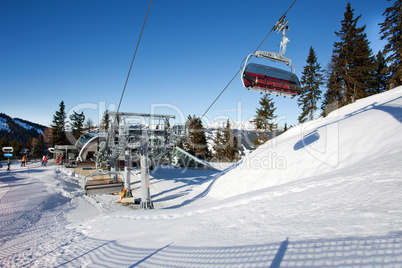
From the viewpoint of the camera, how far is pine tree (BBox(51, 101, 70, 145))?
52625 mm

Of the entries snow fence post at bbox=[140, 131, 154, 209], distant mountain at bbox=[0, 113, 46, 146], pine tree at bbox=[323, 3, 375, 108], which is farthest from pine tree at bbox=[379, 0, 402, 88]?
distant mountain at bbox=[0, 113, 46, 146]

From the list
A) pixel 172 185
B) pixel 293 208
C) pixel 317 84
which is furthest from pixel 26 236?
pixel 317 84

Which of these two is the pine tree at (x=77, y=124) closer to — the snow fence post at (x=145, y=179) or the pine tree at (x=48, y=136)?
the pine tree at (x=48, y=136)

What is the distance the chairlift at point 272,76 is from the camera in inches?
320

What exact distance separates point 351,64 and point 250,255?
36073mm

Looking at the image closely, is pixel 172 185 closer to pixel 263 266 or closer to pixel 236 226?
pixel 236 226

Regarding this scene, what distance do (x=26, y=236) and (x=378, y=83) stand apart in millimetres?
43922

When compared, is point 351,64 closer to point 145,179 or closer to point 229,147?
point 229,147

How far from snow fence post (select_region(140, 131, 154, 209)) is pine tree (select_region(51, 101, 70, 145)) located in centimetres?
5319

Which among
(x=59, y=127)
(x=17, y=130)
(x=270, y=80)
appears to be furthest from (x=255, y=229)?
(x=17, y=130)

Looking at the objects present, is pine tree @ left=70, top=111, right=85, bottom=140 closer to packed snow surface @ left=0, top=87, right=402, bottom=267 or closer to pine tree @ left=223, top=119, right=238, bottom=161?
pine tree @ left=223, top=119, right=238, bottom=161

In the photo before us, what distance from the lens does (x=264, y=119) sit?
3881 cm

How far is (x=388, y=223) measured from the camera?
315cm

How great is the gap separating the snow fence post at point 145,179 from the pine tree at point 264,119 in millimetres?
30028
